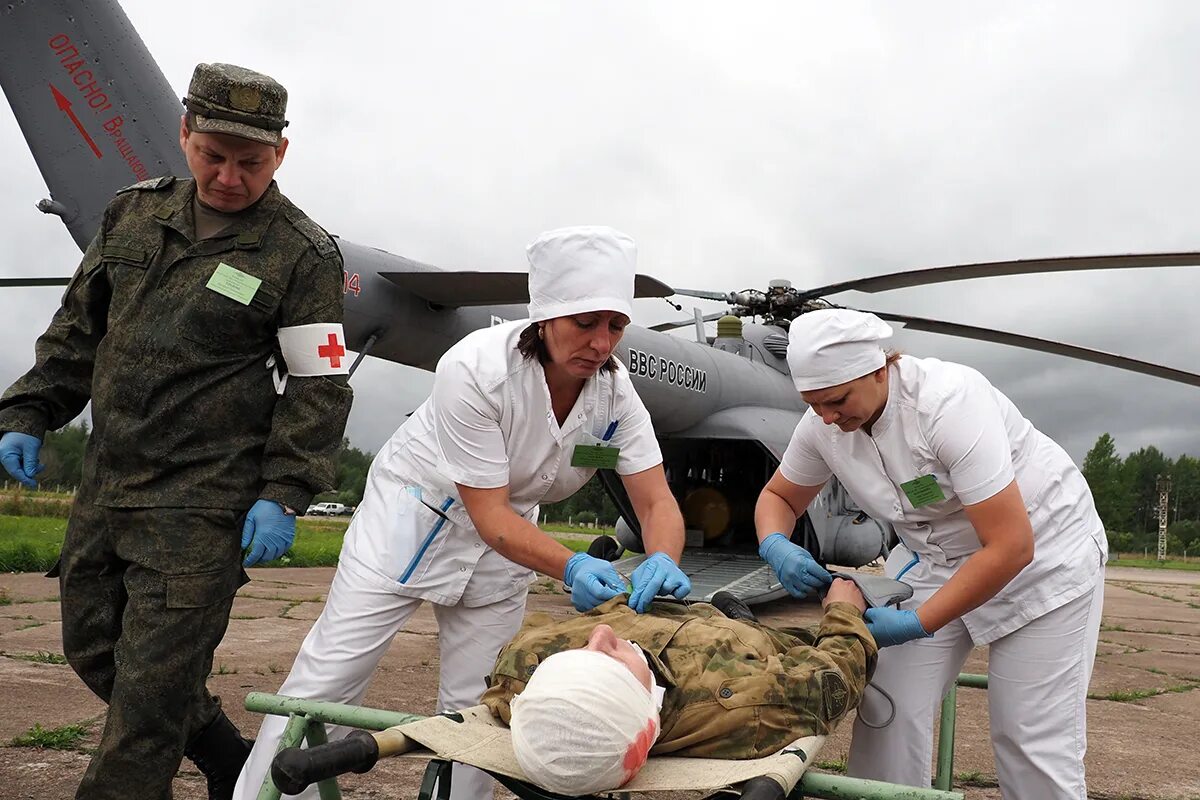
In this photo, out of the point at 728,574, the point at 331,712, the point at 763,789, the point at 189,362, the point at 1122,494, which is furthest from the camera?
the point at 1122,494

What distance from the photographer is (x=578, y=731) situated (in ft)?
5.44

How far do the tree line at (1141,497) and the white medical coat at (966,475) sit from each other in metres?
54.2

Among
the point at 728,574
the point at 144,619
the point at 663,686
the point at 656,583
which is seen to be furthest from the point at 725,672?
the point at 728,574

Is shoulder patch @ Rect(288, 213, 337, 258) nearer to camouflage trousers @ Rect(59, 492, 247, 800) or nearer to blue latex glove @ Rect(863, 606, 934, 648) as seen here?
camouflage trousers @ Rect(59, 492, 247, 800)

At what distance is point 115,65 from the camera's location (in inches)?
205

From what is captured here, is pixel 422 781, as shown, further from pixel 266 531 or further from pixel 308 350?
pixel 308 350

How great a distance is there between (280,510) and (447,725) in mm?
890

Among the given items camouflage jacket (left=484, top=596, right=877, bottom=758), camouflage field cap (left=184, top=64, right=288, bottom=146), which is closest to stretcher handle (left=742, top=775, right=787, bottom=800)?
camouflage jacket (left=484, top=596, right=877, bottom=758)

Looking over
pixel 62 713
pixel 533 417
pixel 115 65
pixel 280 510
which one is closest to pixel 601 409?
pixel 533 417

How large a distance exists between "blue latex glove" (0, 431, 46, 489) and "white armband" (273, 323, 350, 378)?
2.47ft

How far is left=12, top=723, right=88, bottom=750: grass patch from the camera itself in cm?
356

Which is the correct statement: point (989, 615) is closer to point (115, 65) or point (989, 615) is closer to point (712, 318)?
point (115, 65)

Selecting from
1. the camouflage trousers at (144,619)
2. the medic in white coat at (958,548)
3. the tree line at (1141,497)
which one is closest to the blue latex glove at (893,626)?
the medic in white coat at (958,548)

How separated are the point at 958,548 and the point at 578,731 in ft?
4.98
